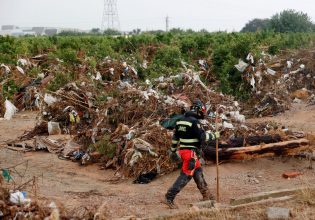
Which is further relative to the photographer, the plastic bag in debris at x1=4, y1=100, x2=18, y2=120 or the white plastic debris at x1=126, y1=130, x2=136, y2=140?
the plastic bag in debris at x1=4, y1=100, x2=18, y2=120

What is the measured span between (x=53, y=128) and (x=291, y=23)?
35049 millimetres

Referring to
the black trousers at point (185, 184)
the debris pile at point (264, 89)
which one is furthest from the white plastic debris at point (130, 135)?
the debris pile at point (264, 89)

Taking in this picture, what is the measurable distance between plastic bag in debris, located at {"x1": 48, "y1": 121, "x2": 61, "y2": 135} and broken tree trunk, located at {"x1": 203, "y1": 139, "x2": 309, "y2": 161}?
166 inches

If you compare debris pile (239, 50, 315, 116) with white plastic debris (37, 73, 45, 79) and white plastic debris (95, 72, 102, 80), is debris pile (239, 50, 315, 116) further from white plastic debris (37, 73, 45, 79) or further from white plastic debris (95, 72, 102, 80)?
white plastic debris (37, 73, 45, 79)

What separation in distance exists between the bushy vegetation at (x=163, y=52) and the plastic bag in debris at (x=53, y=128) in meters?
1.90

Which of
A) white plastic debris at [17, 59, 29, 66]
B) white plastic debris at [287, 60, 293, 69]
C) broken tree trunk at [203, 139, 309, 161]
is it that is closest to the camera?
broken tree trunk at [203, 139, 309, 161]

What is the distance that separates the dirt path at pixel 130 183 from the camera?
24.0ft

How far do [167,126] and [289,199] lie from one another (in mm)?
3380

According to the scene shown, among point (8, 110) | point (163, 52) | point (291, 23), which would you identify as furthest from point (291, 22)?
point (8, 110)

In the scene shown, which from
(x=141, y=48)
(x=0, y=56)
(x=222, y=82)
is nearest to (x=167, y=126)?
(x=222, y=82)

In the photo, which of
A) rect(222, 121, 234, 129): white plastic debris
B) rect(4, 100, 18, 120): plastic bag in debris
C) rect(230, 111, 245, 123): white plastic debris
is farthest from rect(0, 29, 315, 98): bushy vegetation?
rect(222, 121, 234, 129): white plastic debris

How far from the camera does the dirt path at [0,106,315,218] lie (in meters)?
7.32

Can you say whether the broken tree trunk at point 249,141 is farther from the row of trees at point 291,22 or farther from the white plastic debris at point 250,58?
the row of trees at point 291,22

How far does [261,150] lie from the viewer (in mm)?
8977
